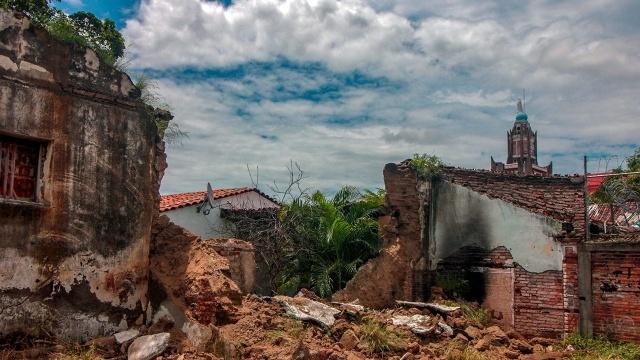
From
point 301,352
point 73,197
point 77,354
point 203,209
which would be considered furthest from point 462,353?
point 203,209

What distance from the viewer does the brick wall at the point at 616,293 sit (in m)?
11.9

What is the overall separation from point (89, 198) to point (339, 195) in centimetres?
824

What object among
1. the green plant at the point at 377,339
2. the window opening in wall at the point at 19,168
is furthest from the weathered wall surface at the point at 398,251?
the window opening in wall at the point at 19,168

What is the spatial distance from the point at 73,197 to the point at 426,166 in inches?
340

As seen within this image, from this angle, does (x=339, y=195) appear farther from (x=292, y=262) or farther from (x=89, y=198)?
(x=89, y=198)

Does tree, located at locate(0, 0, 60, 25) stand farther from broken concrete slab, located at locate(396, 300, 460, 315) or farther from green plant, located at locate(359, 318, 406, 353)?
broken concrete slab, located at locate(396, 300, 460, 315)

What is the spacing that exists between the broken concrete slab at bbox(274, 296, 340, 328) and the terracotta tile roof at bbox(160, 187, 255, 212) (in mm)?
7877

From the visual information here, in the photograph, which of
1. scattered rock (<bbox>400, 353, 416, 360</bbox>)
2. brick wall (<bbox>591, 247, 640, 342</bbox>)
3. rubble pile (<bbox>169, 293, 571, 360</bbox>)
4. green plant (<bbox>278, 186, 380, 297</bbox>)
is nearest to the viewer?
rubble pile (<bbox>169, 293, 571, 360</bbox>)

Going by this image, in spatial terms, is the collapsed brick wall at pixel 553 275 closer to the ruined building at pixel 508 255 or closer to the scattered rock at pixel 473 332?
the ruined building at pixel 508 255

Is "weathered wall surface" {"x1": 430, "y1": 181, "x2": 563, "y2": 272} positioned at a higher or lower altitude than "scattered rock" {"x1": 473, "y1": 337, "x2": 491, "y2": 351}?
higher

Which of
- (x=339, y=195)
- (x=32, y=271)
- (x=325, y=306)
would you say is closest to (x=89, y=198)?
(x=32, y=271)

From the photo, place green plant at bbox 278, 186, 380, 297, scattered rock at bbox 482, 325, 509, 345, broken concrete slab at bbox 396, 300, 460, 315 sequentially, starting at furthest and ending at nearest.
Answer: green plant at bbox 278, 186, 380, 297, broken concrete slab at bbox 396, 300, 460, 315, scattered rock at bbox 482, 325, 509, 345

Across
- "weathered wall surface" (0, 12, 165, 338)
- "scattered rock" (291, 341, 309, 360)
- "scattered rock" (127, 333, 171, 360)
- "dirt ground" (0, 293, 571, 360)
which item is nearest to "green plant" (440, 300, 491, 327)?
"dirt ground" (0, 293, 571, 360)

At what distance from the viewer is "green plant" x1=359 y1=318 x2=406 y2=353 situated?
1005 cm
